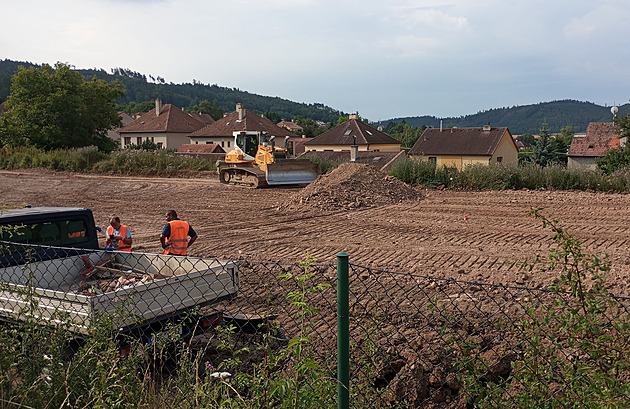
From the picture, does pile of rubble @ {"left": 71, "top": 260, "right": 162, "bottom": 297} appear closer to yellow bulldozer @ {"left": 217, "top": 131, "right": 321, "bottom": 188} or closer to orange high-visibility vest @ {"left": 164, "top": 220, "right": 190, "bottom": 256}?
orange high-visibility vest @ {"left": 164, "top": 220, "right": 190, "bottom": 256}

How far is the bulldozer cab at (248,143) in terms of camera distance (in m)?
25.9

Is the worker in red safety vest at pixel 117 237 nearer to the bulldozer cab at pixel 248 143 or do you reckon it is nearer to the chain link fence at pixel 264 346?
the chain link fence at pixel 264 346

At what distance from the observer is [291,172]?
23500 mm

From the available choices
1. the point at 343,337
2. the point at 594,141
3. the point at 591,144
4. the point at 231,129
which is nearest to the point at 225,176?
the point at 343,337

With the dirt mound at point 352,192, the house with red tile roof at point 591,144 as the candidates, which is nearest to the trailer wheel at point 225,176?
the dirt mound at point 352,192

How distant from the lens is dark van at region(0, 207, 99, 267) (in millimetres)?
6301

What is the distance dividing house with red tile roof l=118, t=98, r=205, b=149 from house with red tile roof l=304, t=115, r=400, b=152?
17319mm

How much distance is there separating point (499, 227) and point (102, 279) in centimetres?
1032

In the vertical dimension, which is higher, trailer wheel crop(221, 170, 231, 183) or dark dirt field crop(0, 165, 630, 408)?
trailer wheel crop(221, 170, 231, 183)

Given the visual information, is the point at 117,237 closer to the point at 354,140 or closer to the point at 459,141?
the point at 459,141

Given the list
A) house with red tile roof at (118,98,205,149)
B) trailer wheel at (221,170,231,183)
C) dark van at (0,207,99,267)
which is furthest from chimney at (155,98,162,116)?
dark van at (0,207,99,267)

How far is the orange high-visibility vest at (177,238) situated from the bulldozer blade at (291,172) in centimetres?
1401

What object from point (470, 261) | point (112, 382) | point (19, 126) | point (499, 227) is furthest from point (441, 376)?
point (19, 126)

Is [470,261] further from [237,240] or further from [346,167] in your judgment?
[346,167]
